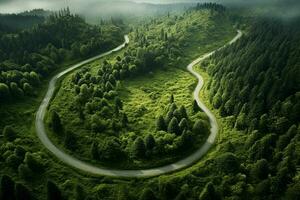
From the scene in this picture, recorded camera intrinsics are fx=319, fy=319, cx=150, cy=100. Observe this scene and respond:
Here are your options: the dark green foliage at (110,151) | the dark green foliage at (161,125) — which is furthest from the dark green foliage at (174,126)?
the dark green foliage at (110,151)

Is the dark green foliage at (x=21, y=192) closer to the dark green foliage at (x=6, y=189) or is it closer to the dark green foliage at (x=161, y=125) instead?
the dark green foliage at (x=6, y=189)

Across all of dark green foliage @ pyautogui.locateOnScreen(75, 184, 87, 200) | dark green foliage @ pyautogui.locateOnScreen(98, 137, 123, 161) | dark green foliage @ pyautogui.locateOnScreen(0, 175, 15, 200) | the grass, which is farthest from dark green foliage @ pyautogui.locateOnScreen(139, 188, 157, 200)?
dark green foliage @ pyautogui.locateOnScreen(0, 175, 15, 200)

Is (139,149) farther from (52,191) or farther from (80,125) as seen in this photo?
(80,125)

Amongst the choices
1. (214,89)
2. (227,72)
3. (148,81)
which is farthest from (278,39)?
(148,81)

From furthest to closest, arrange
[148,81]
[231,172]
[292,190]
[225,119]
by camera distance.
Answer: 1. [148,81]
2. [225,119]
3. [231,172]
4. [292,190]

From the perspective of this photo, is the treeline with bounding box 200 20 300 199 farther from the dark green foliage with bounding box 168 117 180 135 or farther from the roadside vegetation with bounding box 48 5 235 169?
the dark green foliage with bounding box 168 117 180 135

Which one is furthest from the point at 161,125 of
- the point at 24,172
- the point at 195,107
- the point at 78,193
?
the point at 24,172

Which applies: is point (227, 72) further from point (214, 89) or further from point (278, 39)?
point (278, 39)
